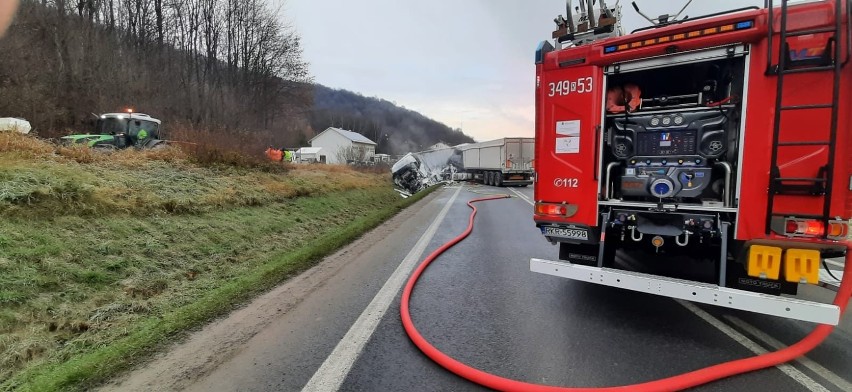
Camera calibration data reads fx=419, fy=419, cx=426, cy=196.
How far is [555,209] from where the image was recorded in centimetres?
472

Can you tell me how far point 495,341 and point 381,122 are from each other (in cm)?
12739

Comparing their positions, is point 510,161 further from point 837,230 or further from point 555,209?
point 837,230

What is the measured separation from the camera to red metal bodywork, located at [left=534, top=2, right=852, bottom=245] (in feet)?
10.4

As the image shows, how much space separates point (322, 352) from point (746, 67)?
4.34 meters

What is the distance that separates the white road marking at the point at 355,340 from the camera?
296 centimetres

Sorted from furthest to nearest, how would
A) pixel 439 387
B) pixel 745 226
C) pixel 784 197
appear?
1. pixel 745 226
2. pixel 784 197
3. pixel 439 387

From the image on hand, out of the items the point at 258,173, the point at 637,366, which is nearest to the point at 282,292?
the point at 637,366

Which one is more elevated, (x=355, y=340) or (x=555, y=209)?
(x=555, y=209)

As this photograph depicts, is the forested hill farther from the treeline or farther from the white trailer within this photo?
the white trailer

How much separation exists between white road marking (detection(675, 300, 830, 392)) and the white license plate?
128cm

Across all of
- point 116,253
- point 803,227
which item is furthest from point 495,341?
point 116,253

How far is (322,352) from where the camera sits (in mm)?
3424

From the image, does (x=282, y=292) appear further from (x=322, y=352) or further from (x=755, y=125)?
(x=755, y=125)

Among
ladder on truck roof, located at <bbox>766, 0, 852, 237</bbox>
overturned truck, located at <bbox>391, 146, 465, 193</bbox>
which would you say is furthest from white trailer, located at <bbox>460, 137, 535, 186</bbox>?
ladder on truck roof, located at <bbox>766, 0, 852, 237</bbox>
